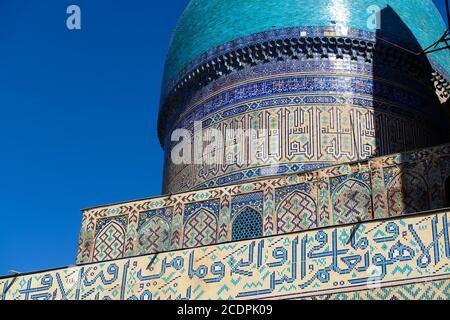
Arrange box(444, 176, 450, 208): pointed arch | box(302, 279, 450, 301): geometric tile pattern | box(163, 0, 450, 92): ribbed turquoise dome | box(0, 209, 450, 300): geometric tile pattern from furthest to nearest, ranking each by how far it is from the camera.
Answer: box(163, 0, 450, 92): ribbed turquoise dome < box(444, 176, 450, 208): pointed arch < box(0, 209, 450, 300): geometric tile pattern < box(302, 279, 450, 301): geometric tile pattern

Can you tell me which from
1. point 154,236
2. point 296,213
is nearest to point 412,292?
point 296,213

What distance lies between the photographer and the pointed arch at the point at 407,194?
8.96m

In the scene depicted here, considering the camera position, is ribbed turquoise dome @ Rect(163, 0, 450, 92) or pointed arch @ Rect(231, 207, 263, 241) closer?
pointed arch @ Rect(231, 207, 263, 241)

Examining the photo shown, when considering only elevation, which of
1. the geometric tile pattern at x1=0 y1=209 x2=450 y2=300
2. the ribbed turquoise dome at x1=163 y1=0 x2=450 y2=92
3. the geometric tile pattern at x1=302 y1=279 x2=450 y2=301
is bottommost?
the geometric tile pattern at x1=302 y1=279 x2=450 y2=301

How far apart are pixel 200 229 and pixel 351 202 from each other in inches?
64.6

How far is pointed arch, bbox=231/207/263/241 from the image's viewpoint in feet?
30.9

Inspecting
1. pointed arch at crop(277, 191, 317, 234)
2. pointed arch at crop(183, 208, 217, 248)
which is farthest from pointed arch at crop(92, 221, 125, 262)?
pointed arch at crop(277, 191, 317, 234)

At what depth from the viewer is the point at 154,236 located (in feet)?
32.1

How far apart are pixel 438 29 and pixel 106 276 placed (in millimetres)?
7221

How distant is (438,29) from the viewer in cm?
1308

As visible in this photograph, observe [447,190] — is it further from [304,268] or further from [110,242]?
[110,242]

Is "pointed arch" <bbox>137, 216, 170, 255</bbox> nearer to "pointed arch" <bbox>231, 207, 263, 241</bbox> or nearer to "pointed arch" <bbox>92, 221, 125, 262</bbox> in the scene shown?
"pointed arch" <bbox>92, 221, 125, 262</bbox>

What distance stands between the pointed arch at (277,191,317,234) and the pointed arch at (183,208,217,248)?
2.43ft
